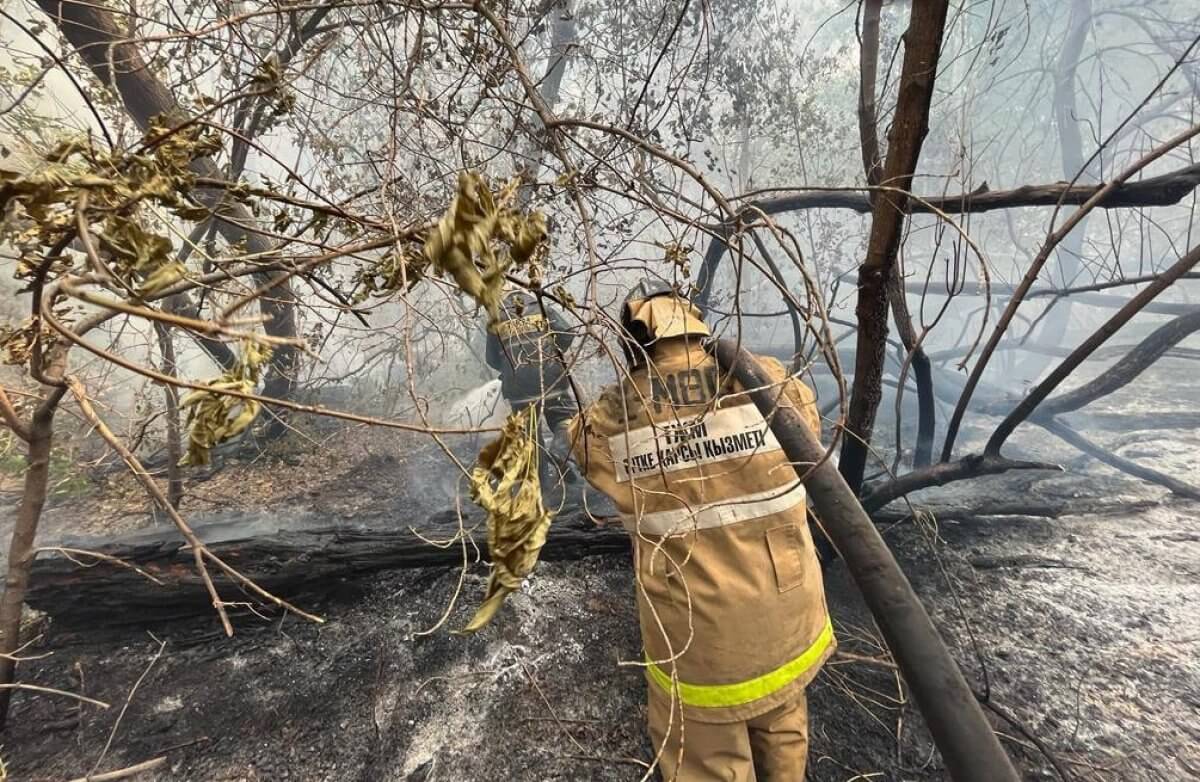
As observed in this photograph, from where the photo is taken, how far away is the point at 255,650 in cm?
207

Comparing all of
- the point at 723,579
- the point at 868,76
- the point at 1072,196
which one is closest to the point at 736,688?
the point at 723,579

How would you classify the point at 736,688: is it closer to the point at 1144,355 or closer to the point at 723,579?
the point at 723,579

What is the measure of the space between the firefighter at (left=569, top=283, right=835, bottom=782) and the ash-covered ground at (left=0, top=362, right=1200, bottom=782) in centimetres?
31

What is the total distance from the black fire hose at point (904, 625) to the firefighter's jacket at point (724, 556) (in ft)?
0.56

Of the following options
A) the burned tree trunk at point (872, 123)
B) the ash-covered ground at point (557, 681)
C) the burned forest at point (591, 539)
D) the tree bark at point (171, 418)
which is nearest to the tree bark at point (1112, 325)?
the burned forest at point (591, 539)

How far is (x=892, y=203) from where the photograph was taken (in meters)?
1.50

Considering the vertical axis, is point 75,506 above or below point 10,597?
below

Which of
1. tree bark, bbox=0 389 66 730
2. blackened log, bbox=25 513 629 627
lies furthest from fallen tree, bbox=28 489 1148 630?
tree bark, bbox=0 389 66 730

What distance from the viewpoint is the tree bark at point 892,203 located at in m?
1.40

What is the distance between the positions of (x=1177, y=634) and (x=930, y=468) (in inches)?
43.5

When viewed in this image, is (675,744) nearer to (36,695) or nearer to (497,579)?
(497,579)

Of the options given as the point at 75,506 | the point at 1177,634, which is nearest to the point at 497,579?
the point at 1177,634

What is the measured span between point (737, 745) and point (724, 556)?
0.59m

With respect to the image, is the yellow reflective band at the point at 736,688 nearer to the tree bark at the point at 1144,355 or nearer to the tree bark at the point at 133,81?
the tree bark at the point at 133,81
